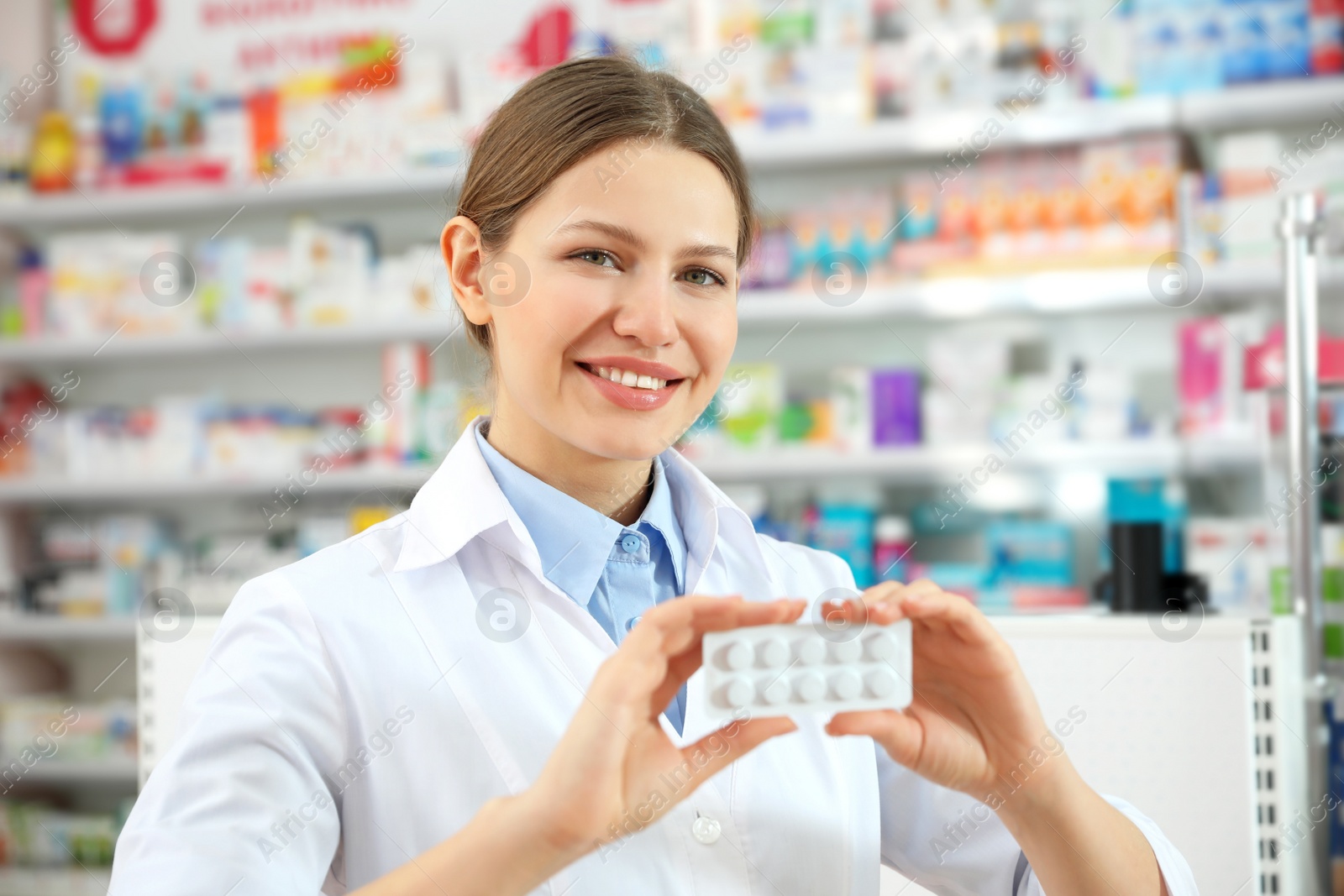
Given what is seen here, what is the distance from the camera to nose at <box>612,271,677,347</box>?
95 centimetres

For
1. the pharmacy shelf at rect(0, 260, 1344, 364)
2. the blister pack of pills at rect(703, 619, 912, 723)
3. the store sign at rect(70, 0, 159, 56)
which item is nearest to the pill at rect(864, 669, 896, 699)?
the blister pack of pills at rect(703, 619, 912, 723)

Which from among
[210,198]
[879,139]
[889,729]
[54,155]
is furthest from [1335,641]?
[54,155]

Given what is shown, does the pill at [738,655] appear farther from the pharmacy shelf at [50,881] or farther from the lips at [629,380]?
the pharmacy shelf at [50,881]

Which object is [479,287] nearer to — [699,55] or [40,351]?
[699,55]

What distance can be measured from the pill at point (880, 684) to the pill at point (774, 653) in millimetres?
63

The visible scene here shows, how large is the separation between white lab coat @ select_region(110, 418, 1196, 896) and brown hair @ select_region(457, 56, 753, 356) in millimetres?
245

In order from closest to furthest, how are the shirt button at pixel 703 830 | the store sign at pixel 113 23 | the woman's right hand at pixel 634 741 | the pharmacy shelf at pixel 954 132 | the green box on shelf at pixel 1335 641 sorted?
the woman's right hand at pixel 634 741 → the shirt button at pixel 703 830 → the green box on shelf at pixel 1335 641 → the pharmacy shelf at pixel 954 132 → the store sign at pixel 113 23

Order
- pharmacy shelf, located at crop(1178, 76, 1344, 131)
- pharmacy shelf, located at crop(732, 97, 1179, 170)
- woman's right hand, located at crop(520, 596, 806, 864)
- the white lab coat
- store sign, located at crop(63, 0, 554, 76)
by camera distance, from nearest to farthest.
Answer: woman's right hand, located at crop(520, 596, 806, 864)
the white lab coat
pharmacy shelf, located at crop(1178, 76, 1344, 131)
pharmacy shelf, located at crop(732, 97, 1179, 170)
store sign, located at crop(63, 0, 554, 76)

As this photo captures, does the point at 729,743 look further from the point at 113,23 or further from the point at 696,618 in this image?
the point at 113,23

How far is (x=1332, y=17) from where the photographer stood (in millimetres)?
2672

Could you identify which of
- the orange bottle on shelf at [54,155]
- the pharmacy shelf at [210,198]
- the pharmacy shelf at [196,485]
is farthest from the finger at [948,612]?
the orange bottle on shelf at [54,155]

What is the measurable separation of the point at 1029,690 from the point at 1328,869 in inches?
38.9

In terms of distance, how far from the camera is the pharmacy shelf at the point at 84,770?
340 centimetres

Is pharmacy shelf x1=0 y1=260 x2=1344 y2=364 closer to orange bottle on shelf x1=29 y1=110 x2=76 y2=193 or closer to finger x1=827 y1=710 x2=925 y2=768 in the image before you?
orange bottle on shelf x1=29 y1=110 x2=76 y2=193
